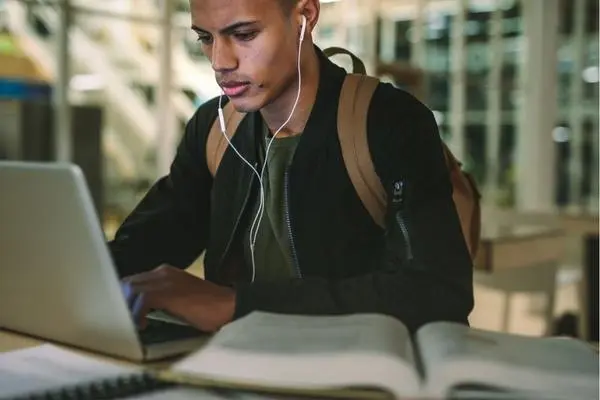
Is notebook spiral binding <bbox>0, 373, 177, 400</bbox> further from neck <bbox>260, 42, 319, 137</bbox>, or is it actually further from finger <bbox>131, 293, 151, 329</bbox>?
neck <bbox>260, 42, 319, 137</bbox>

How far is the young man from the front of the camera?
88cm

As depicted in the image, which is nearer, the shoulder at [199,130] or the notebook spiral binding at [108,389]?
the notebook spiral binding at [108,389]

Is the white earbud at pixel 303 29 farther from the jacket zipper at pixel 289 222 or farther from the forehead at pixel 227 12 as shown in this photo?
the jacket zipper at pixel 289 222

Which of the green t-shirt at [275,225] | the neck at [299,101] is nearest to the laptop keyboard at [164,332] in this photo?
the green t-shirt at [275,225]

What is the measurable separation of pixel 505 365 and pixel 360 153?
1.70 ft

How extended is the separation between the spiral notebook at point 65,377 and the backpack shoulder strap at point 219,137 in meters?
0.48

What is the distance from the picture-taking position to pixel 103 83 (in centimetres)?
370

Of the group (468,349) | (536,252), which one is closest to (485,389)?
(468,349)

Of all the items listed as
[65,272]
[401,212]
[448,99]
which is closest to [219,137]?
[401,212]

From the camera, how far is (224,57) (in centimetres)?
106

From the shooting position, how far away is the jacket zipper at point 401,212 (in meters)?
0.96

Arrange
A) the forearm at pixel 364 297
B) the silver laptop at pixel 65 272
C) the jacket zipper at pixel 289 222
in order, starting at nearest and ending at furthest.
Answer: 1. the silver laptop at pixel 65 272
2. the forearm at pixel 364 297
3. the jacket zipper at pixel 289 222

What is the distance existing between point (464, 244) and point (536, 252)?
6.30ft

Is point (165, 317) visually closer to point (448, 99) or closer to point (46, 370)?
point (46, 370)
